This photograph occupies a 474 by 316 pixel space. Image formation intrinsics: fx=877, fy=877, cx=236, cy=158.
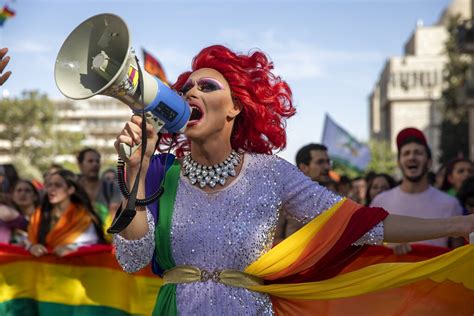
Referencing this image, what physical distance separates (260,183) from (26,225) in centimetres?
465

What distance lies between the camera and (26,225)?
7.77 meters

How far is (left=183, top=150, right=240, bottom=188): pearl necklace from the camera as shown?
356 cm

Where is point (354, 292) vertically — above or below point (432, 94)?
below

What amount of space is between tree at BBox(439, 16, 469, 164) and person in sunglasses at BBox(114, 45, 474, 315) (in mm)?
43816

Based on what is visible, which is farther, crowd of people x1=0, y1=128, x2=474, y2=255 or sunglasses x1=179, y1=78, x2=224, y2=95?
crowd of people x1=0, y1=128, x2=474, y2=255

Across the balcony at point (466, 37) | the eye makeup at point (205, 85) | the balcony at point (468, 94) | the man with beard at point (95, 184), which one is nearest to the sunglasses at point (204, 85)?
the eye makeup at point (205, 85)

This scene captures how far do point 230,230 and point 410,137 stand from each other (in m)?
3.41

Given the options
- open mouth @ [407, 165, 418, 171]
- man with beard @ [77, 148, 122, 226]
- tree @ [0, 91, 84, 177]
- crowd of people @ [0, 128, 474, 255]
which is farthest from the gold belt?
tree @ [0, 91, 84, 177]

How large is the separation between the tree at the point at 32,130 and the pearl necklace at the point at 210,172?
55.1 metres

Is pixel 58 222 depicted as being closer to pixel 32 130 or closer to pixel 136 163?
pixel 136 163

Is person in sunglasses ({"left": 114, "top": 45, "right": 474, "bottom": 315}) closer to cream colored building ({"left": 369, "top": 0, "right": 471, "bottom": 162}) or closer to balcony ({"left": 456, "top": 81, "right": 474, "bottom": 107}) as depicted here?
balcony ({"left": 456, "top": 81, "right": 474, "bottom": 107})

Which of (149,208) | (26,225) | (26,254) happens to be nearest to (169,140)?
(149,208)

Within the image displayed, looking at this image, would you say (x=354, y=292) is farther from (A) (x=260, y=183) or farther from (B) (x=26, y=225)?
(B) (x=26, y=225)

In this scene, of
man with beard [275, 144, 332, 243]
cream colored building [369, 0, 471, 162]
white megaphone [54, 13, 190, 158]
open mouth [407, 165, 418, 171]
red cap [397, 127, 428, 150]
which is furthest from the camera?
cream colored building [369, 0, 471, 162]
